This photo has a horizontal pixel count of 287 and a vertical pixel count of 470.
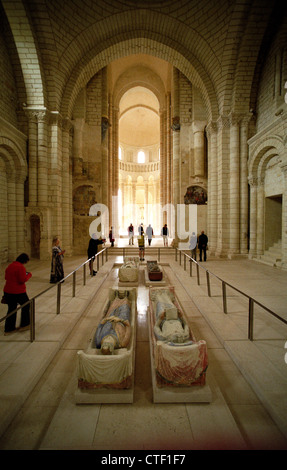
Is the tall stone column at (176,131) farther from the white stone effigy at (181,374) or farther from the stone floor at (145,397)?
the white stone effigy at (181,374)

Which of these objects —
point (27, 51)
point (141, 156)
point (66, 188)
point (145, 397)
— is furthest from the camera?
point (141, 156)

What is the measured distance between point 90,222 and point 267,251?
1013 centimetres

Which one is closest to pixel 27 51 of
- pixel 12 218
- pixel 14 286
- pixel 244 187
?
pixel 12 218

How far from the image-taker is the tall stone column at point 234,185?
12445 mm

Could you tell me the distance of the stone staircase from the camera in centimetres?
1014

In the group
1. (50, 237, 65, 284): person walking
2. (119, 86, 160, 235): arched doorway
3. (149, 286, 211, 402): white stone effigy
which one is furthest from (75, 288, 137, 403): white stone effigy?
(119, 86, 160, 235): arched doorway

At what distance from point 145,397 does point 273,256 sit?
986cm

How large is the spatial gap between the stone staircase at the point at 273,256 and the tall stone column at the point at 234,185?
4.75 ft

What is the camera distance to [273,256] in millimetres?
10750

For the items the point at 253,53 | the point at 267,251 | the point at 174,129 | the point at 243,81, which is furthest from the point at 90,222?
the point at 253,53

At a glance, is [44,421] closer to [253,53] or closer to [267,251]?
[267,251]

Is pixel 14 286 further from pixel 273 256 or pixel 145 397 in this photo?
pixel 273 256

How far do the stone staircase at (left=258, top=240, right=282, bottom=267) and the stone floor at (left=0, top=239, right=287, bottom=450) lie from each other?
5.48m

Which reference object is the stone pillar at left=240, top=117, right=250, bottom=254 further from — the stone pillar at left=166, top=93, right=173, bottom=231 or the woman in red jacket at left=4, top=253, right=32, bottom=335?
the woman in red jacket at left=4, top=253, right=32, bottom=335
